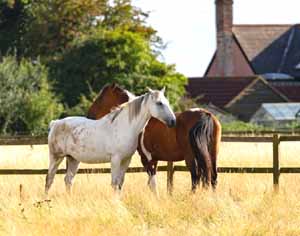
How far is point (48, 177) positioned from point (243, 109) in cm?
4607

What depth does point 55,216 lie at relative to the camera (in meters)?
13.1

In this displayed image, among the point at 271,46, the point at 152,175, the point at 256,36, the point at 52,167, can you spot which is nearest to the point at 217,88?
the point at 271,46

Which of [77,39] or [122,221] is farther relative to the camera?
[77,39]

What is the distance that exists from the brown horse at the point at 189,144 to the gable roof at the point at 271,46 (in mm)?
60573

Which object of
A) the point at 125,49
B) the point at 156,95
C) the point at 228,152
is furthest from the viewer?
the point at 125,49

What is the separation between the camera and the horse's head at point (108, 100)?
55.8 feet

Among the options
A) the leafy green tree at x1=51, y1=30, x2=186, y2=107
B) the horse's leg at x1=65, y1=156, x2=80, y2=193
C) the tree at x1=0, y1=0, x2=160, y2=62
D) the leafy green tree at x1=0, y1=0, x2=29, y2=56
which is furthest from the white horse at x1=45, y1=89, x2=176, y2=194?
the leafy green tree at x1=0, y1=0, x2=29, y2=56

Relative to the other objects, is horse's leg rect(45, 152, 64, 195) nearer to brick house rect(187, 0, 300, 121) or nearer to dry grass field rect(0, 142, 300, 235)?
dry grass field rect(0, 142, 300, 235)

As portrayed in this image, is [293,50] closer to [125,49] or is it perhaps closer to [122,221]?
[125,49]

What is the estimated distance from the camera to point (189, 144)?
1563 centimetres

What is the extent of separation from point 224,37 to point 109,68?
2444cm

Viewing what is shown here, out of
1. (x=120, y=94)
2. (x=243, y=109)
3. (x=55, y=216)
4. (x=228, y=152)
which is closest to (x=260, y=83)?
(x=243, y=109)

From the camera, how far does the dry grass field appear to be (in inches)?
486

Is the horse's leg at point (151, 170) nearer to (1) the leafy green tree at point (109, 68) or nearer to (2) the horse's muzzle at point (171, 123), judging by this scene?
(2) the horse's muzzle at point (171, 123)
